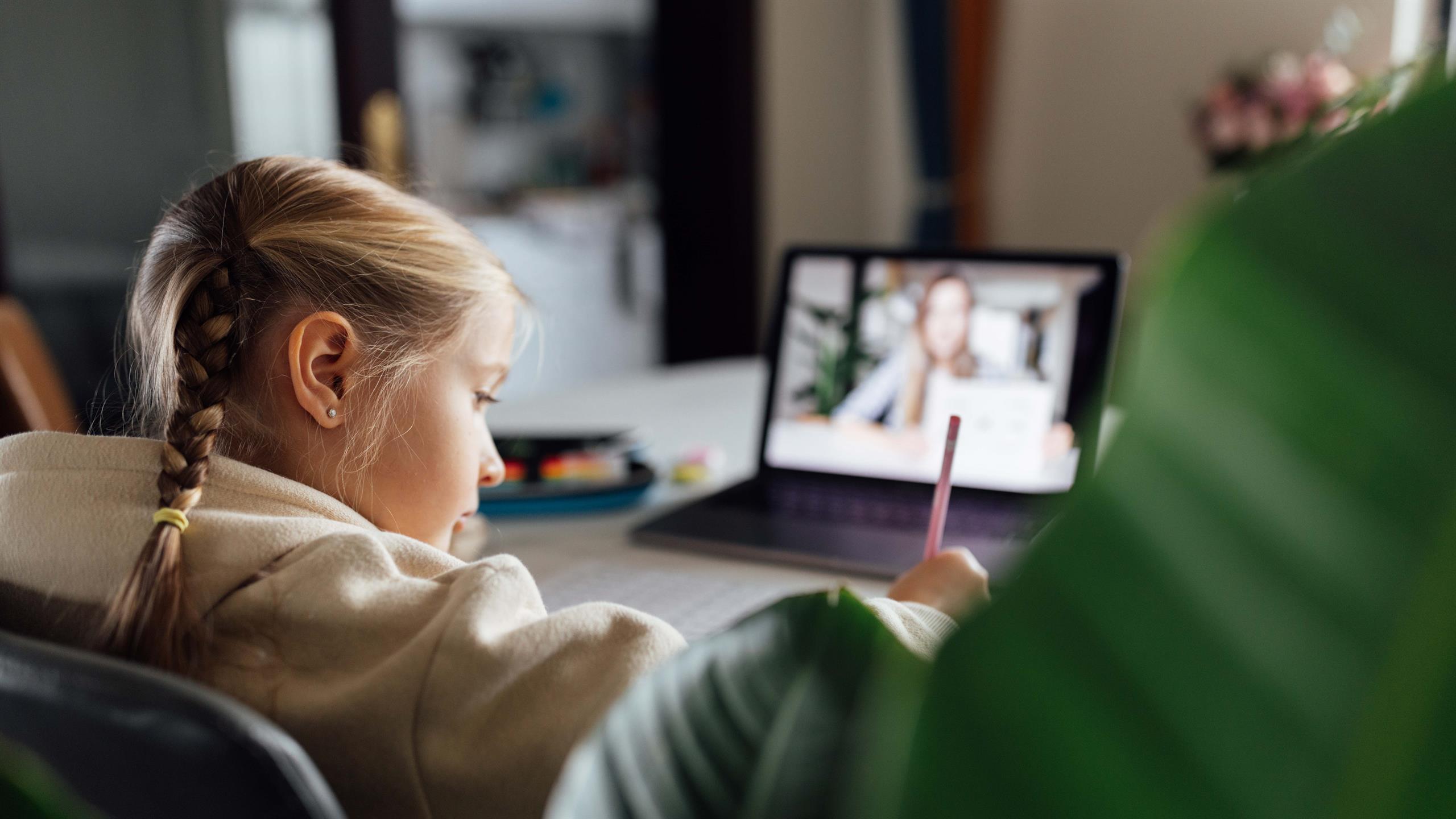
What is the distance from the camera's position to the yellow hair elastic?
0.51m

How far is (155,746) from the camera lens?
1.12ft

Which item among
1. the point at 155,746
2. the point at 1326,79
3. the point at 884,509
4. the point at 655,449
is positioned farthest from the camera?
the point at 1326,79

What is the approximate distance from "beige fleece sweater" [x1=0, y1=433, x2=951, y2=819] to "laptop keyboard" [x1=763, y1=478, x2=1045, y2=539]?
0.52 m

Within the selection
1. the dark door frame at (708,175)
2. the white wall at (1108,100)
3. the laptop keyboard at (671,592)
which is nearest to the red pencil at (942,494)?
the laptop keyboard at (671,592)

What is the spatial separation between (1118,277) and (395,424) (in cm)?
76

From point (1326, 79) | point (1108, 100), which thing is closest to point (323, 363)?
point (1326, 79)

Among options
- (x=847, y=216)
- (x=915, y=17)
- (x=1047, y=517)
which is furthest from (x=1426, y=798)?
(x=847, y=216)

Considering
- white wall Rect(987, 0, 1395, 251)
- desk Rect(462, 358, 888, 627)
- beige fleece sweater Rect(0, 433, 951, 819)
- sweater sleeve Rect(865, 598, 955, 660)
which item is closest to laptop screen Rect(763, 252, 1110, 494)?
desk Rect(462, 358, 888, 627)

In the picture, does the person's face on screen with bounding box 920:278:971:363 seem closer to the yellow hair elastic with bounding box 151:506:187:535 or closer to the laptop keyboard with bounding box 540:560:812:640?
the laptop keyboard with bounding box 540:560:812:640

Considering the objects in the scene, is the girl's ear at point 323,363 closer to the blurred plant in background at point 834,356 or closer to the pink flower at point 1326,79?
the blurred plant in background at point 834,356

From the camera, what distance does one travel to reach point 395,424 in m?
0.69

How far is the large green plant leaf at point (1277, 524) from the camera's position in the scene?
0.15 meters

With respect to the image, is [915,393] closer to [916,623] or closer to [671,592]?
[671,592]

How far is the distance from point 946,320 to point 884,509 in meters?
0.22
